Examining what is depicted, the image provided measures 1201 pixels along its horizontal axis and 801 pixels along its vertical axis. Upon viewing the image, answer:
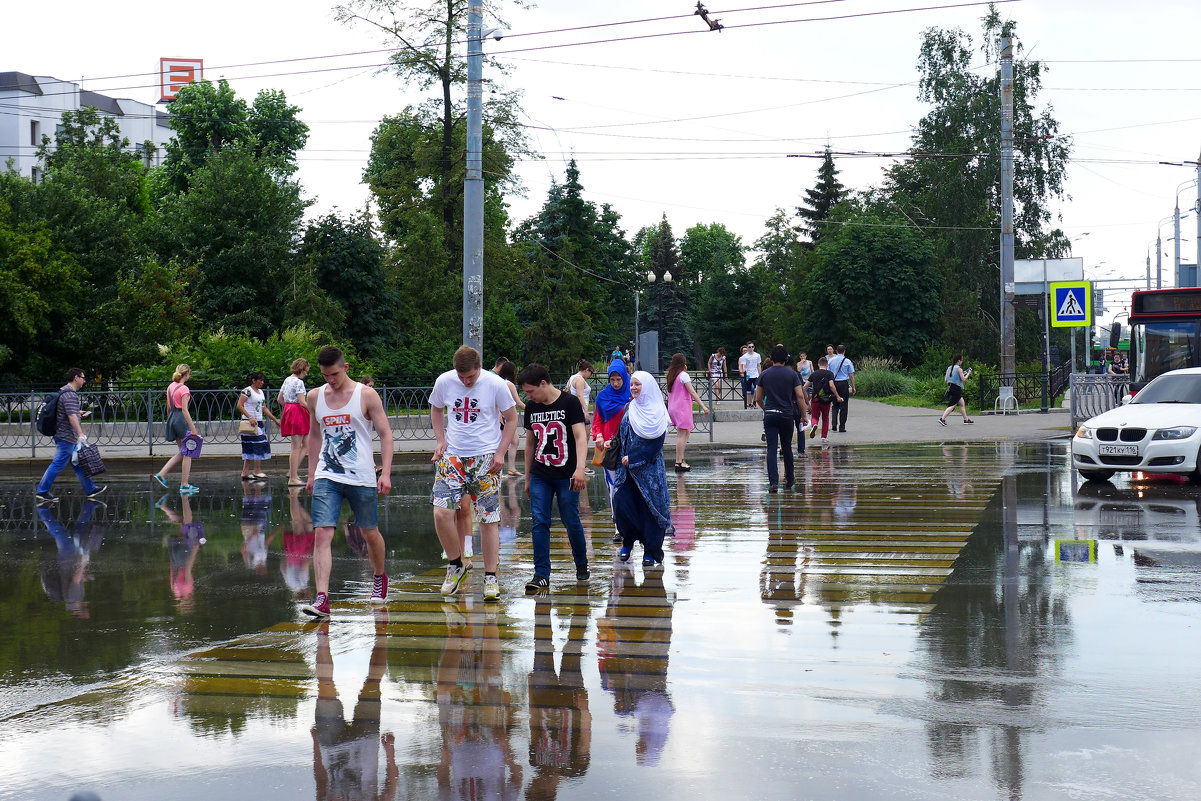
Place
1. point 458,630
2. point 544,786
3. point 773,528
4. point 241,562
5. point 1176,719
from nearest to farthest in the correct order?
point 544,786 → point 1176,719 → point 458,630 → point 241,562 → point 773,528

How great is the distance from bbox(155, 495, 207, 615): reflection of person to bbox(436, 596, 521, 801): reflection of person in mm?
2475

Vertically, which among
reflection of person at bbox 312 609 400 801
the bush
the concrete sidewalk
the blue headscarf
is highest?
the bush

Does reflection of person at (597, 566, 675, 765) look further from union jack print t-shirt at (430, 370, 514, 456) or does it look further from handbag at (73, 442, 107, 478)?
handbag at (73, 442, 107, 478)

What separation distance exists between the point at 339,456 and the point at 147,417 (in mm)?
17102

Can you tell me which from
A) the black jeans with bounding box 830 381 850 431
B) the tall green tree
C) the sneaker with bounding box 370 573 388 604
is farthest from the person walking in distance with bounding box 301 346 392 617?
the tall green tree

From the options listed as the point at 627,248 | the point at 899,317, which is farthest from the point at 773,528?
the point at 627,248

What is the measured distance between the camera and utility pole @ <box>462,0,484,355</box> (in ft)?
62.0

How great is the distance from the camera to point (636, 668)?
647 cm

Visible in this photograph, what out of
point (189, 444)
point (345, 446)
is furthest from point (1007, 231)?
point (345, 446)

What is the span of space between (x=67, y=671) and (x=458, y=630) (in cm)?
232

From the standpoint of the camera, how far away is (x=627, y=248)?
9700 cm

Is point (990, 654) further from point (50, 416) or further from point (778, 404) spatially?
point (50, 416)

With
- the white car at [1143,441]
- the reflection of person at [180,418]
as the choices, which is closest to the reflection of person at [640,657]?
the white car at [1143,441]

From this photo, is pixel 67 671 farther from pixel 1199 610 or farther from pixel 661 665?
pixel 1199 610
